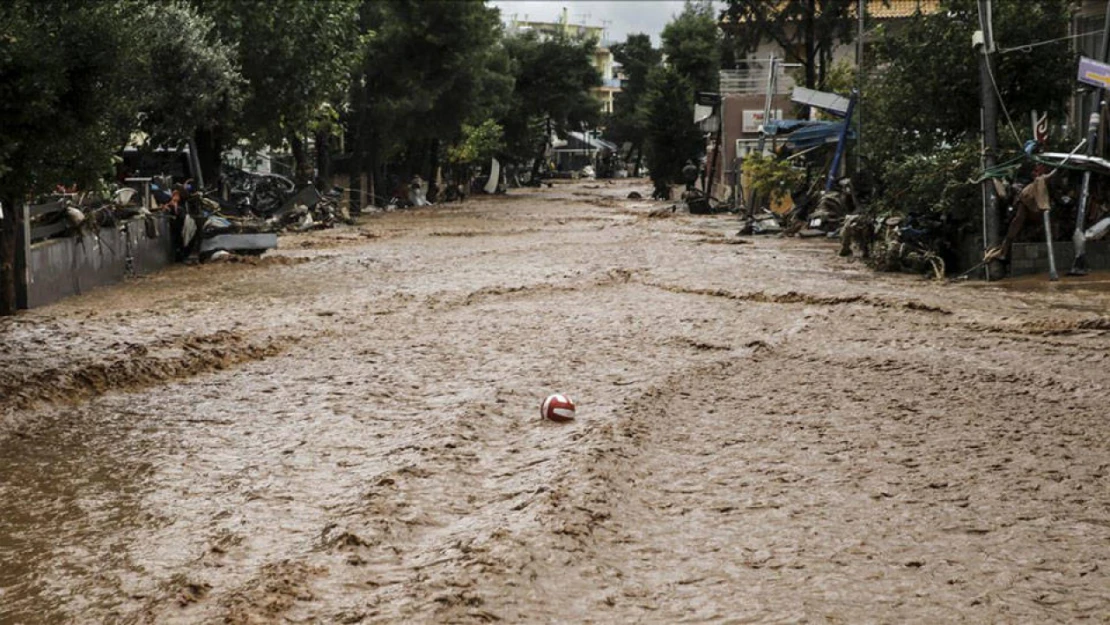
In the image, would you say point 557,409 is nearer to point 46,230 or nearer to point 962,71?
point 46,230

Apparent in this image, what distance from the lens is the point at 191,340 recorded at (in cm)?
1197

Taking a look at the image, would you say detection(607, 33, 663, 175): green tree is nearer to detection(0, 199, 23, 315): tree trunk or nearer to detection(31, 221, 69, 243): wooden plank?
detection(31, 221, 69, 243): wooden plank

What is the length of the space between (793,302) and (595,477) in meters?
8.05

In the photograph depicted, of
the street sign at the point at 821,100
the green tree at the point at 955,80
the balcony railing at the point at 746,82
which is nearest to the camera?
the green tree at the point at 955,80

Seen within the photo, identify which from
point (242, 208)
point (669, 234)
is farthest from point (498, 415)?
point (242, 208)

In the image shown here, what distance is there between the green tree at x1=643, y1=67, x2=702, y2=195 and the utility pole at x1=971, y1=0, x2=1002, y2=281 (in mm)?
34090

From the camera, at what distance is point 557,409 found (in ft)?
26.5

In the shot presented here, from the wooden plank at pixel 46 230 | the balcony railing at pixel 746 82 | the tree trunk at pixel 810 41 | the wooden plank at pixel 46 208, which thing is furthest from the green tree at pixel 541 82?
the wooden plank at pixel 46 230

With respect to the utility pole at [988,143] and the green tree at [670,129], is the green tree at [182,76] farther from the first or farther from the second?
the green tree at [670,129]

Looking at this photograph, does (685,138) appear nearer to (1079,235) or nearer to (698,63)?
(698,63)

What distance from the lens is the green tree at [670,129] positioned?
51484 mm

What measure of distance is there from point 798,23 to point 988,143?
25.5m

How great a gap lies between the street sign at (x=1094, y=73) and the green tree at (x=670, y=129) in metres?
35.6

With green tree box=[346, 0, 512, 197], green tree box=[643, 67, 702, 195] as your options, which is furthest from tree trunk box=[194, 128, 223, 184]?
green tree box=[643, 67, 702, 195]
